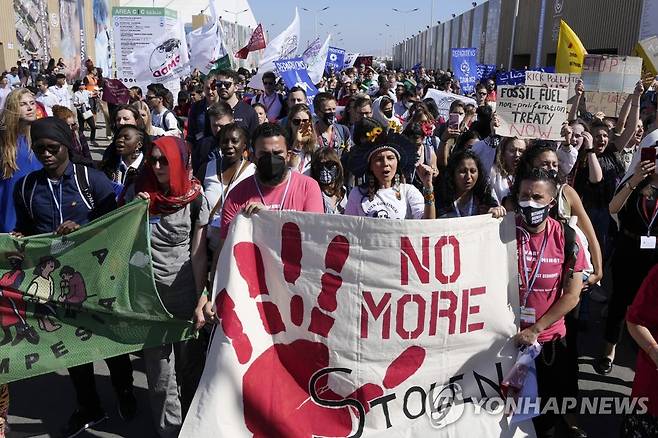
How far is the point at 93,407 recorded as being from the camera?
3.79 m

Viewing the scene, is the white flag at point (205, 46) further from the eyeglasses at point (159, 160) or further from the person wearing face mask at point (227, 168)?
the eyeglasses at point (159, 160)

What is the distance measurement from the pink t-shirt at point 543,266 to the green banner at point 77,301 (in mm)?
1800

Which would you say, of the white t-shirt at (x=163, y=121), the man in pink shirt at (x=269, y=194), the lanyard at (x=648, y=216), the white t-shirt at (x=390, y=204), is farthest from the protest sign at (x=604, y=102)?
the man in pink shirt at (x=269, y=194)

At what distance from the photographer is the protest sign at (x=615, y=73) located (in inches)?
324

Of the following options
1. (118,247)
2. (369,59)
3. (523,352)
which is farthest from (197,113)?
(369,59)

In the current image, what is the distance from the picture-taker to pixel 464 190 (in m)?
4.04

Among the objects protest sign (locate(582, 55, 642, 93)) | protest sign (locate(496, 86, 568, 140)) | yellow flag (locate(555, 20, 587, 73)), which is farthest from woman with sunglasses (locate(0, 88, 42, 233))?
yellow flag (locate(555, 20, 587, 73))

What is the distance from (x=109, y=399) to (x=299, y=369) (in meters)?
1.75

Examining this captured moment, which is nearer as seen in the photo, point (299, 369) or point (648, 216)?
point (299, 369)

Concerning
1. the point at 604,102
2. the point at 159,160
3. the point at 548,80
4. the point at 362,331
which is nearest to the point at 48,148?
the point at 159,160

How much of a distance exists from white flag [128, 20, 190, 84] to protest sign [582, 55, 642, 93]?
649cm

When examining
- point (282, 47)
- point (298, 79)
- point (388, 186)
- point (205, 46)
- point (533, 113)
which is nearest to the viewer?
point (388, 186)

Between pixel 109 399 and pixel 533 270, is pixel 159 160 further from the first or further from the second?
pixel 533 270

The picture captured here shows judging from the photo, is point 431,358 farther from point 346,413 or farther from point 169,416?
point 169,416
